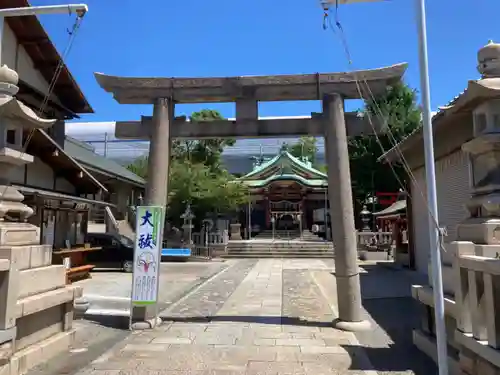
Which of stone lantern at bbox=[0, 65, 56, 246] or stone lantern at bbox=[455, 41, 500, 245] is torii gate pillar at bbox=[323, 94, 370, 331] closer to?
stone lantern at bbox=[455, 41, 500, 245]

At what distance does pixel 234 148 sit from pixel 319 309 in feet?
155

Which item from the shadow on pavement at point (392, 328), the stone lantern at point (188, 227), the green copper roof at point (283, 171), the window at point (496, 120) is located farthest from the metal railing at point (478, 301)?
the green copper roof at point (283, 171)

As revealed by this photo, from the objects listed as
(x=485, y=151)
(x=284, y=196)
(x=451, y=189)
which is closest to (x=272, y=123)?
(x=485, y=151)

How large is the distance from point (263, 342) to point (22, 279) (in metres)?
3.78

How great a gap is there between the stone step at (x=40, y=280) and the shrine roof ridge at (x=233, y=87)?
3994mm

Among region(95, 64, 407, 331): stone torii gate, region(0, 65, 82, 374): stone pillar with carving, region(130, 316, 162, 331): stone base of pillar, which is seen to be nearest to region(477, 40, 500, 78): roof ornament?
region(95, 64, 407, 331): stone torii gate

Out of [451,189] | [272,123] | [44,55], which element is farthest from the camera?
[44,55]

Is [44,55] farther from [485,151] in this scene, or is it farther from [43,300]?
[485,151]

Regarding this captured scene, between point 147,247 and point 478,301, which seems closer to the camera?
point 478,301

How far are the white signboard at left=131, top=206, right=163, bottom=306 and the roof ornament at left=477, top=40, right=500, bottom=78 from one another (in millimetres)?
5853

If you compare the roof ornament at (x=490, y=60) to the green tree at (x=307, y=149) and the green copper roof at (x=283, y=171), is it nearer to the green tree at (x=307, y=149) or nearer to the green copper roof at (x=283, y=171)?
the green copper roof at (x=283, y=171)

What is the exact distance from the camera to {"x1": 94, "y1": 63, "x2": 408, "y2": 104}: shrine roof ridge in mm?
→ 8414

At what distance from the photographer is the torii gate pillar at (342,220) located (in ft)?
25.6

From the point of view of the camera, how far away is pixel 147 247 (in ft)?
26.2
